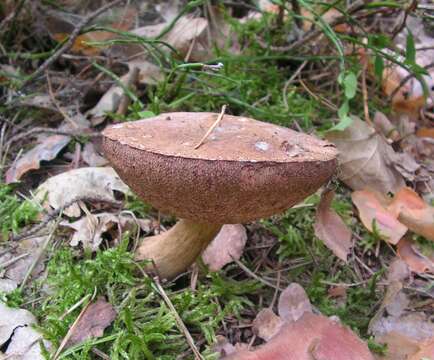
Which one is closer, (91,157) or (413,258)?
(413,258)

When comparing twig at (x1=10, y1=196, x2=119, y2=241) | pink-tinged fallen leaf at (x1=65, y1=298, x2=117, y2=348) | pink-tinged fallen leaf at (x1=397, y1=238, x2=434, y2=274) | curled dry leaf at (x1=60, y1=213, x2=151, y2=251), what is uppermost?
twig at (x1=10, y1=196, x2=119, y2=241)

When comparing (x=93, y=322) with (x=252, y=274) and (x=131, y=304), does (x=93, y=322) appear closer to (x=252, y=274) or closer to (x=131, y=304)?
(x=131, y=304)

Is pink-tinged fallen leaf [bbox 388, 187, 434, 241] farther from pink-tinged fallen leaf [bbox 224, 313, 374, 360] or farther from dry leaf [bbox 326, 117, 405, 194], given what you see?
pink-tinged fallen leaf [bbox 224, 313, 374, 360]

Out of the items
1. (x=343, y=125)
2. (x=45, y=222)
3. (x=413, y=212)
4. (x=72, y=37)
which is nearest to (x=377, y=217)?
(x=413, y=212)

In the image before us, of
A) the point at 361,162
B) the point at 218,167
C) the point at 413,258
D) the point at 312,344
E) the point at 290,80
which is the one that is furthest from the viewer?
the point at 290,80

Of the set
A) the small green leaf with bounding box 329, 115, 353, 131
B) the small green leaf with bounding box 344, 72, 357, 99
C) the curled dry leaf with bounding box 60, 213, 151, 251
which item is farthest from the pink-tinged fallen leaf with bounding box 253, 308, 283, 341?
the small green leaf with bounding box 344, 72, 357, 99

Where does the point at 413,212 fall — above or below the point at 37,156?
below

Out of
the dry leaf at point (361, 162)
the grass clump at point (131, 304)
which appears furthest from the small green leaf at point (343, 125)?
the grass clump at point (131, 304)

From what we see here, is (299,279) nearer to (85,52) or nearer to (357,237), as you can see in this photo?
(357,237)
